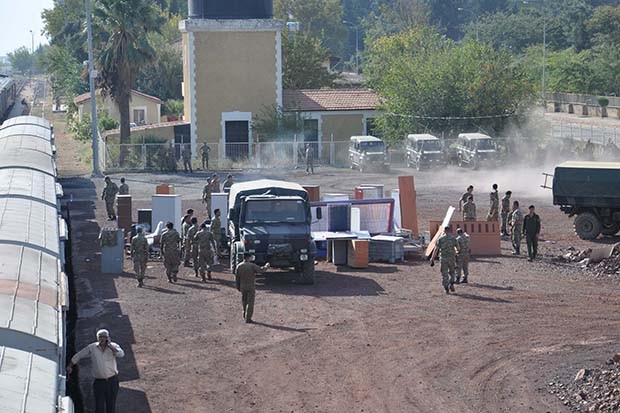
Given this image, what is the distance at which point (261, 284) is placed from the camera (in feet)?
81.7

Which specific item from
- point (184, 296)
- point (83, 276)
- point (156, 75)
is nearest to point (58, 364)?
point (184, 296)

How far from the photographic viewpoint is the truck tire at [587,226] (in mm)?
31219

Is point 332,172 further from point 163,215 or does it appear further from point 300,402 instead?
point 300,402

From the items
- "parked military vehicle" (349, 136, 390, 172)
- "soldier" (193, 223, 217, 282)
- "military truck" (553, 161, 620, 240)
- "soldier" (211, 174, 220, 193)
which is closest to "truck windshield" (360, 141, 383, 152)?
"parked military vehicle" (349, 136, 390, 172)

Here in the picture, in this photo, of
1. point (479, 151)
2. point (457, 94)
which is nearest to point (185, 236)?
point (479, 151)

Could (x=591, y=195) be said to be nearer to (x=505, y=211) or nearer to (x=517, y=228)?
(x=505, y=211)

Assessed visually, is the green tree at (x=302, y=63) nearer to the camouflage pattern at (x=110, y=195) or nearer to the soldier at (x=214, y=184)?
the camouflage pattern at (x=110, y=195)

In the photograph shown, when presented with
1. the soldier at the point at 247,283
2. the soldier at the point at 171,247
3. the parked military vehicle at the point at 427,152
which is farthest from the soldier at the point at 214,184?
the parked military vehicle at the point at 427,152

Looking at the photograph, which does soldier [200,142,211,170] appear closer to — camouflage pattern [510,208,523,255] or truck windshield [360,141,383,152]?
truck windshield [360,141,383,152]

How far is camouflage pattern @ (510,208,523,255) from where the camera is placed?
2836cm

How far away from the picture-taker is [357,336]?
64.3 feet

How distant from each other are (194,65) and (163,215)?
27.1 m

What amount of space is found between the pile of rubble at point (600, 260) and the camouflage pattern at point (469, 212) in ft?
10.0

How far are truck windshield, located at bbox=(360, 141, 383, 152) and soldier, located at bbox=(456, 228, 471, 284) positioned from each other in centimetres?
2667
